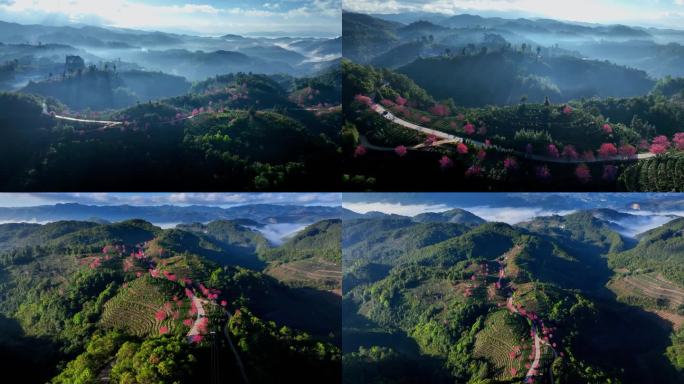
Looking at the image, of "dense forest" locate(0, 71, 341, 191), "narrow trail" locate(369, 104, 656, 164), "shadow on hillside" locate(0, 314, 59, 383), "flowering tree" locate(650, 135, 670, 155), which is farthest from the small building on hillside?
"flowering tree" locate(650, 135, 670, 155)

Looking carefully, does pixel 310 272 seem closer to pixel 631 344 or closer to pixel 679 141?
pixel 631 344

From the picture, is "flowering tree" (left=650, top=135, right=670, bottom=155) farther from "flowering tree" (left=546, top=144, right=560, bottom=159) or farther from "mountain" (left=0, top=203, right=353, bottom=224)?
"mountain" (left=0, top=203, right=353, bottom=224)

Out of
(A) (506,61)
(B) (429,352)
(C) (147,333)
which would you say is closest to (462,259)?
(B) (429,352)

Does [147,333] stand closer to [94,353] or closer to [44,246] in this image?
[94,353]

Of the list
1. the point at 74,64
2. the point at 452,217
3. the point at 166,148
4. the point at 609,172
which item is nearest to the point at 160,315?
the point at 166,148

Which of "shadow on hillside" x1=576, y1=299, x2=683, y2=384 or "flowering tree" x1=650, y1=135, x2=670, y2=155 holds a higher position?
"flowering tree" x1=650, y1=135, x2=670, y2=155
